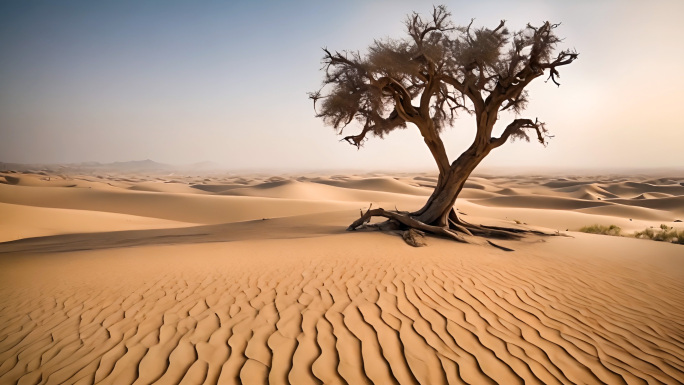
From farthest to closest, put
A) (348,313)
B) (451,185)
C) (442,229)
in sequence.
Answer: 1. (451,185)
2. (442,229)
3. (348,313)

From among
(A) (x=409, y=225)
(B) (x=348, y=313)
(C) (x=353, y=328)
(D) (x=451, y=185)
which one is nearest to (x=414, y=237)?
(A) (x=409, y=225)

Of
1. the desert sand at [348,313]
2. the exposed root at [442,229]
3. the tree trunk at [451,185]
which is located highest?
the tree trunk at [451,185]

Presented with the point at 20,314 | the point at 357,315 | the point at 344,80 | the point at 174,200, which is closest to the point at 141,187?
the point at 174,200

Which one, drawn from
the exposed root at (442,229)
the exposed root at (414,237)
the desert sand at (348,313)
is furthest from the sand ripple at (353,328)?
the exposed root at (442,229)

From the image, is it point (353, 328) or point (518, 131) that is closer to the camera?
point (353, 328)

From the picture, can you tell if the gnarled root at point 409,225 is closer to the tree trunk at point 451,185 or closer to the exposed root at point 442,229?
the exposed root at point 442,229

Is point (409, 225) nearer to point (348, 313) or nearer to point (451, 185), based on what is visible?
point (451, 185)

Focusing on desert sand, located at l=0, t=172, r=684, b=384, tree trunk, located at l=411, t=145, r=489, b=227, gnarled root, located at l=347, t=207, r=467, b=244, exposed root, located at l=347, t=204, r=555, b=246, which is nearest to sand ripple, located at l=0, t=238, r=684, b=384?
desert sand, located at l=0, t=172, r=684, b=384

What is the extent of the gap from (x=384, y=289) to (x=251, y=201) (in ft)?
75.2

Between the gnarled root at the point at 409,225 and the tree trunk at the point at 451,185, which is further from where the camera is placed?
the tree trunk at the point at 451,185

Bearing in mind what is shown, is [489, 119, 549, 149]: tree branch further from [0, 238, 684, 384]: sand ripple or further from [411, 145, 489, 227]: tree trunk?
[0, 238, 684, 384]: sand ripple

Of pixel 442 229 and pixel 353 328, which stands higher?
pixel 442 229

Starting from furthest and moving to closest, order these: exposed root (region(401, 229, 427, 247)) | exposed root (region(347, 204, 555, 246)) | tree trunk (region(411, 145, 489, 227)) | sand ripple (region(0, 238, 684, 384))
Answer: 1. tree trunk (region(411, 145, 489, 227))
2. exposed root (region(347, 204, 555, 246))
3. exposed root (region(401, 229, 427, 247))
4. sand ripple (region(0, 238, 684, 384))

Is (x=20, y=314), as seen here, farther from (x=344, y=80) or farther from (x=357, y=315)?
(x=344, y=80)
